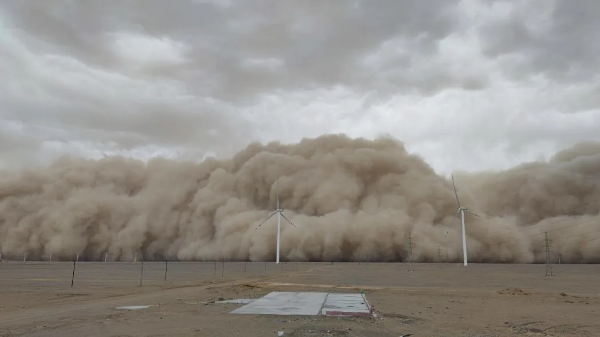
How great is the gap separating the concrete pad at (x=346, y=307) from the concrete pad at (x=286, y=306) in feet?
0.87

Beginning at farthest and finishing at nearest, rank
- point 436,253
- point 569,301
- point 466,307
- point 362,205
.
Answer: point 362,205 < point 436,253 < point 569,301 < point 466,307

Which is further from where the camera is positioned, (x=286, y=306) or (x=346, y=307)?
(x=286, y=306)

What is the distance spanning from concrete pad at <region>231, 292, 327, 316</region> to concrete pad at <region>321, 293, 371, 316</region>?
264 mm

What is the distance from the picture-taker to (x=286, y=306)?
16359mm

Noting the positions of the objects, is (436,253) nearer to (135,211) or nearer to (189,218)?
(189,218)

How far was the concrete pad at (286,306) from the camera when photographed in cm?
1484

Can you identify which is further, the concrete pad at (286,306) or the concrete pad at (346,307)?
the concrete pad at (286,306)

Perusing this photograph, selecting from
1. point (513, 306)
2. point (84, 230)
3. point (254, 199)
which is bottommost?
point (513, 306)

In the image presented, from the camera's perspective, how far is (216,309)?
52.6 ft

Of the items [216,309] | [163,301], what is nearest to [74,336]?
[216,309]

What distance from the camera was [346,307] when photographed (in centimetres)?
1594

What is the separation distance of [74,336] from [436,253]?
82.6m

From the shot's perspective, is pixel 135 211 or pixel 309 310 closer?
pixel 309 310

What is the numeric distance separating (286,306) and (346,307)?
2.05 meters
